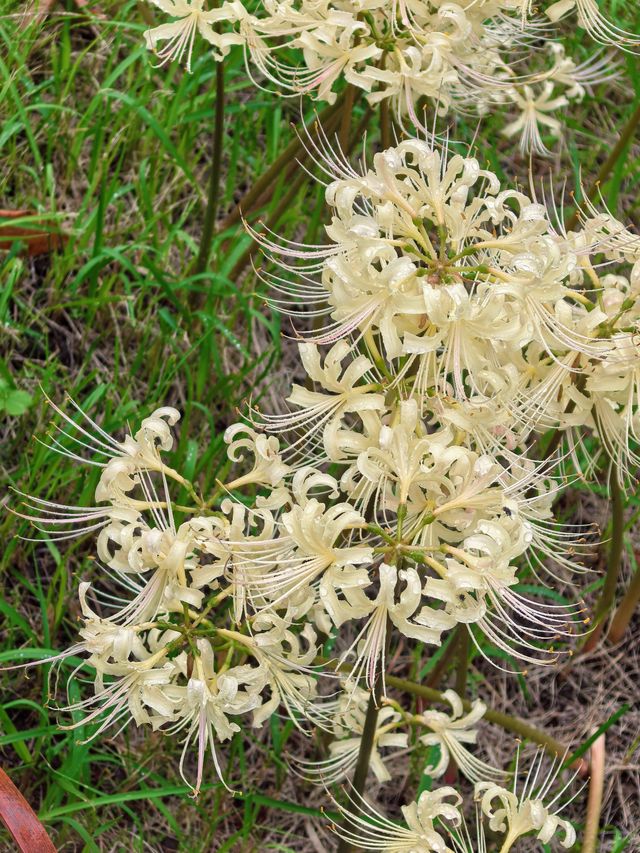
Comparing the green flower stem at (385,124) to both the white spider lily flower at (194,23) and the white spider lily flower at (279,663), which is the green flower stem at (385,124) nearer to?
the white spider lily flower at (194,23)

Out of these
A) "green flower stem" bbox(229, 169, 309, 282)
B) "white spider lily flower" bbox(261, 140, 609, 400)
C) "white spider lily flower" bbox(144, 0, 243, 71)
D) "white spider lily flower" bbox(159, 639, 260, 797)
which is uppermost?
"white spider lily flower" bbox(144, 0, 243, 71)

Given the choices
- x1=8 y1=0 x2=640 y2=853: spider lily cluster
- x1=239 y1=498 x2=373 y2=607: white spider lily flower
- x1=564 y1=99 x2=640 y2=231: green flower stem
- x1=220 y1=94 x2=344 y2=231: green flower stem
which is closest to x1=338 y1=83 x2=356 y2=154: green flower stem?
x1=220 y1=94 x2=344 y2=231: green flower stem

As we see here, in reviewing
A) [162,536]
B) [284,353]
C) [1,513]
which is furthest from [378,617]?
[284,353]

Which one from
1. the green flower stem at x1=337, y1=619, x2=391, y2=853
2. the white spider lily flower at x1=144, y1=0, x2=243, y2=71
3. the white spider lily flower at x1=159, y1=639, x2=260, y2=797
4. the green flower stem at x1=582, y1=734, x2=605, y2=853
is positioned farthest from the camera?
the white spider lily flower at x1=144, y1=0, x2=243, y2=71

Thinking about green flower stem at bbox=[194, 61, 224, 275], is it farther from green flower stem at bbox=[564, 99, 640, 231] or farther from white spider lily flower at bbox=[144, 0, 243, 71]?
green flower stem at bbox=[564, 99, 640, 231]

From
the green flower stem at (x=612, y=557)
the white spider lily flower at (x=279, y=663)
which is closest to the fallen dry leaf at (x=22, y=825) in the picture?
the white spider lily flower at (x=279, y=663)

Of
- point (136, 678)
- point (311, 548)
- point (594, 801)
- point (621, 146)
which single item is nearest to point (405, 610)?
point (311, 548)

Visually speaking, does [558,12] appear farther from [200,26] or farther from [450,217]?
[450,217]
